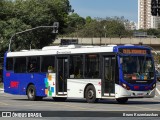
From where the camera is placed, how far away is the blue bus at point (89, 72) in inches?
1027

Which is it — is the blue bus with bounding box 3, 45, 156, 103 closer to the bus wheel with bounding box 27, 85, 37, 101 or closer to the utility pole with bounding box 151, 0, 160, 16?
the bus wheel with bounding box 27, 85, 37, 101

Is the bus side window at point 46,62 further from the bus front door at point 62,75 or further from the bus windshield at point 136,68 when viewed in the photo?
the bus windshield at point 136,68

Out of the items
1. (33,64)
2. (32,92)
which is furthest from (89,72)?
(32,92)

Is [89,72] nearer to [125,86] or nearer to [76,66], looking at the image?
[76,66]

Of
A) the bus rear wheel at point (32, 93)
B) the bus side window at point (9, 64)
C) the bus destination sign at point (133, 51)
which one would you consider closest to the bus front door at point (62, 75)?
the bus rear wheel at point (32, 93)

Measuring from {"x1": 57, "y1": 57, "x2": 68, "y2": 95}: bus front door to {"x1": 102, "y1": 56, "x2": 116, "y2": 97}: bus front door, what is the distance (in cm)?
285

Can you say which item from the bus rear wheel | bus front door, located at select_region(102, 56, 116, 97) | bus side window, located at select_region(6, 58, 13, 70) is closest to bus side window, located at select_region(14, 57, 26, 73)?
bus side window, located at select_region(6, 58, 13, 70)

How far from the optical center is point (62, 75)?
94.5 ft

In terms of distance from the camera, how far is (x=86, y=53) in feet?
90.5

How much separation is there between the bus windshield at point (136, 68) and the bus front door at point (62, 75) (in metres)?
3.83

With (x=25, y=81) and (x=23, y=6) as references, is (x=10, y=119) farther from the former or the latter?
(x=23, y=6)

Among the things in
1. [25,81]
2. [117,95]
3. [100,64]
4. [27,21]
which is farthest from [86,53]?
[27,21]

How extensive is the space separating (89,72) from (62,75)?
213 cm

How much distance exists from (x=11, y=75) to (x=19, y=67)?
100cm
